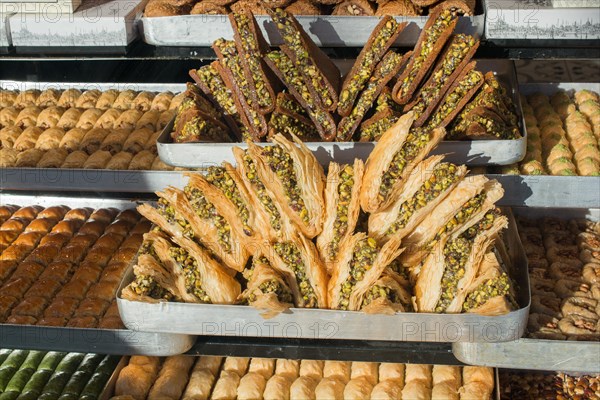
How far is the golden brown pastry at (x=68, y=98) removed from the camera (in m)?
4.33

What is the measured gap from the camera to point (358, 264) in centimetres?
267

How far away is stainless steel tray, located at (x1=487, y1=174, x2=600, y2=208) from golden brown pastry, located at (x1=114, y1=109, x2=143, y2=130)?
1989mm

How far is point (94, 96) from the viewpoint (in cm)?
437

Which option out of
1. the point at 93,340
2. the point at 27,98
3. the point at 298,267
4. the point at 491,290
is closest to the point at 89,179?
the point at 93,340

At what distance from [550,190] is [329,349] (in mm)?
1120

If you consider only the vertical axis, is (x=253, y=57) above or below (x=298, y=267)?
above

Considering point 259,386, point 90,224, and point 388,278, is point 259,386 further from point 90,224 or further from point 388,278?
point 90,224

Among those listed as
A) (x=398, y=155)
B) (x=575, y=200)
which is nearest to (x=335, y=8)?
(x=398, y=155)

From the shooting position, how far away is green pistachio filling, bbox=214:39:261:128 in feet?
10.1

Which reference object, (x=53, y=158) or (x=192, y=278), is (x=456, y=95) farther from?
(x=53, y=158)

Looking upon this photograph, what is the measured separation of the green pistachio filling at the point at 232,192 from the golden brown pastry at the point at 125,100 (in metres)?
1.64

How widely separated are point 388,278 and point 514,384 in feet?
4.06

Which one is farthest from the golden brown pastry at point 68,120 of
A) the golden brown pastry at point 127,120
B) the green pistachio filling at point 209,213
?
the green pistachio filling at point 209,213

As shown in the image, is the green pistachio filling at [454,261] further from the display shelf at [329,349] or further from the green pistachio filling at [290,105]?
the green pistachio filling at [290,105]
